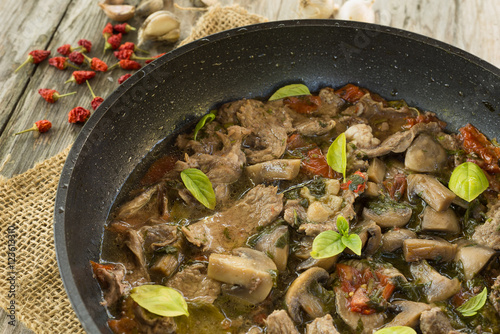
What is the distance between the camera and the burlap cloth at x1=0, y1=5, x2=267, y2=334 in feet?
10.4

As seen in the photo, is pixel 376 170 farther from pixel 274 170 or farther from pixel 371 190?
pixel 274 170

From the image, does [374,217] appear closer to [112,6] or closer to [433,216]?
[433,216]

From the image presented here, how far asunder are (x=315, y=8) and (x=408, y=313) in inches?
121

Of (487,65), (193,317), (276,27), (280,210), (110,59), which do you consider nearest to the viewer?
(193,317)

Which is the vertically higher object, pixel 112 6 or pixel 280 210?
pixel 112 6

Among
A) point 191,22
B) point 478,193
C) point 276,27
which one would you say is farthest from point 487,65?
point 191,22

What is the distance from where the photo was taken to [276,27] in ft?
12.9

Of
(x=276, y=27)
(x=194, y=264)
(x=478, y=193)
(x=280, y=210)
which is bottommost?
(x=194, y=264)

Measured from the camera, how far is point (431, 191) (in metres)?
3.37

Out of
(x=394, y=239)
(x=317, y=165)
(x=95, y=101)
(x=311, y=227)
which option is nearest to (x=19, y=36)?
(x=95, y=101)

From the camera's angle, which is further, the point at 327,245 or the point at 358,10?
the point at 358,10

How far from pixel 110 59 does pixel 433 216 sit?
3261 millimetres

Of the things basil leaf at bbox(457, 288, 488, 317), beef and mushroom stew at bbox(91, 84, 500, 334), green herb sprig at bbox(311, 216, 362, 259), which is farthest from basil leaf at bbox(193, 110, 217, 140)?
basil leaf at bbox(457, 288, 488, 317)

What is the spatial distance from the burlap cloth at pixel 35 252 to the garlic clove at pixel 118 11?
1654 mm
